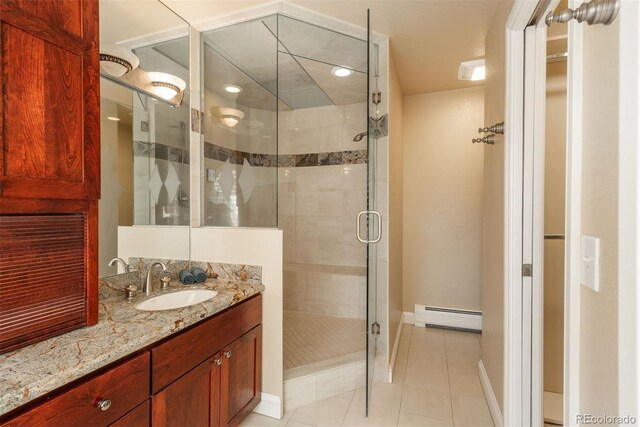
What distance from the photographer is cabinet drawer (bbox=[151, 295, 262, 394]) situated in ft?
3.78

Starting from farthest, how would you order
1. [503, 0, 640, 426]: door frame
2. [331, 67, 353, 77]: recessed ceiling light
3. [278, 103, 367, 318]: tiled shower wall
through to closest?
[278, 103, 367, 318]: tiled shower wall
[331, 67, 353, 77]: recessed ceiling light
[503, 0, 640, 426]: door frame

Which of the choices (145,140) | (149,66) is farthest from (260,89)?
(145,140)

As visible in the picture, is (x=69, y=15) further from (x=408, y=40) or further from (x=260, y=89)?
(x=408, y=40)

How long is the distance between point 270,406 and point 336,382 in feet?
1.55

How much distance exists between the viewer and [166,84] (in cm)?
191

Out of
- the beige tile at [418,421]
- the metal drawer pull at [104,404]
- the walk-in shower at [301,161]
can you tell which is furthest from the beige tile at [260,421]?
the metal drawer pull at [104,404]

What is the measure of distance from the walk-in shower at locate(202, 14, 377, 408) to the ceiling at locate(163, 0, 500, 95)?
172 mm

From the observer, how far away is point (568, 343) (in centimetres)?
81

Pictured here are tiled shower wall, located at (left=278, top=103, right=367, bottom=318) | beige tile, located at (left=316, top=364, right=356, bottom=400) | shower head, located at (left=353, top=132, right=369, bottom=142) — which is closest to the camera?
beige tile, located at (left=316, top=364, right=356, bottom=400)

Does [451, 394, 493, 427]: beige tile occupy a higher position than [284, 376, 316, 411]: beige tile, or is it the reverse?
[284, 376, 316, 411]: beige tile

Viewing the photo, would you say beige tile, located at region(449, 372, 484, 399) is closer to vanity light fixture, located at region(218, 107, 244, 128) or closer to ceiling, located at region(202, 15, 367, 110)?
ceiling, located at region(202, 15, 367, 110)

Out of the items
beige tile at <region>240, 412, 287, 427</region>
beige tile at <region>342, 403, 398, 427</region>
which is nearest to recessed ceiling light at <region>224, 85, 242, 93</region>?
beige tile at <region>240, 412, 287, 427</region>

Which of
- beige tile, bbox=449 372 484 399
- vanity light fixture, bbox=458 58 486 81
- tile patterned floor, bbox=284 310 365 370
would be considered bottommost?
beige tile, bbox=449 372 484 399

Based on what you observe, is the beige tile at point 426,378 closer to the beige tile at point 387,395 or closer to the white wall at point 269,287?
the beige tile at point 387,395
